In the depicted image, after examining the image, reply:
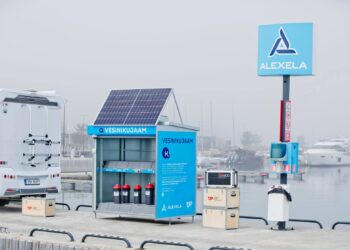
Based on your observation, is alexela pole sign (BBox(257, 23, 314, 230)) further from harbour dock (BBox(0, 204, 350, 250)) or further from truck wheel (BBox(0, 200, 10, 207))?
truck wheel (BBox(0, 200, 10, 207))

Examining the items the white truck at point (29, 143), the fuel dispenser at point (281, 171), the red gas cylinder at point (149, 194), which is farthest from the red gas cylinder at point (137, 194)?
the white truck at point (29, 143)

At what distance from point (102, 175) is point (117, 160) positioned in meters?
0.48

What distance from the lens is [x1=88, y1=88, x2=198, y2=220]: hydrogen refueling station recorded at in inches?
621

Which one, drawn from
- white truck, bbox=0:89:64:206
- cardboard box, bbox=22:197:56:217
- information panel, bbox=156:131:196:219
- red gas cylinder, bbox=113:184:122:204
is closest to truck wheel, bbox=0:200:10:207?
white truck, bbox=0:89:64:206

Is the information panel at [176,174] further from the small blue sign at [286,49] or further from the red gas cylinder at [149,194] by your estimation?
the small blue sign at [286,49]

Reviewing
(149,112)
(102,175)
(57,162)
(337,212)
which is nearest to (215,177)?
(149,112)

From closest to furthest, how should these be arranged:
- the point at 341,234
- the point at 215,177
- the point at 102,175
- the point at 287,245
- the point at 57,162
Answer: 1. the point at 287,245
2. the point at 341,234
3. the point at 215,177
4. the point at 102,175
5. the point at 57,162

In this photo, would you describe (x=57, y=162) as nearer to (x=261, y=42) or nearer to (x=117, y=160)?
(x=117, y=160)

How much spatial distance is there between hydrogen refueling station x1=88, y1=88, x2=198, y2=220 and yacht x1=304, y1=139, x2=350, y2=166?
5030 inches

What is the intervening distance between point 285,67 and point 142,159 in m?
3.93

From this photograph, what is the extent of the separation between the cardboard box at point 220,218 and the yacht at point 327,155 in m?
129

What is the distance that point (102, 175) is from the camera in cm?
1739

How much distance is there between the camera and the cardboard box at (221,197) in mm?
15125

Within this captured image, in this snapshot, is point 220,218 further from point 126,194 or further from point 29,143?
point 29,143
